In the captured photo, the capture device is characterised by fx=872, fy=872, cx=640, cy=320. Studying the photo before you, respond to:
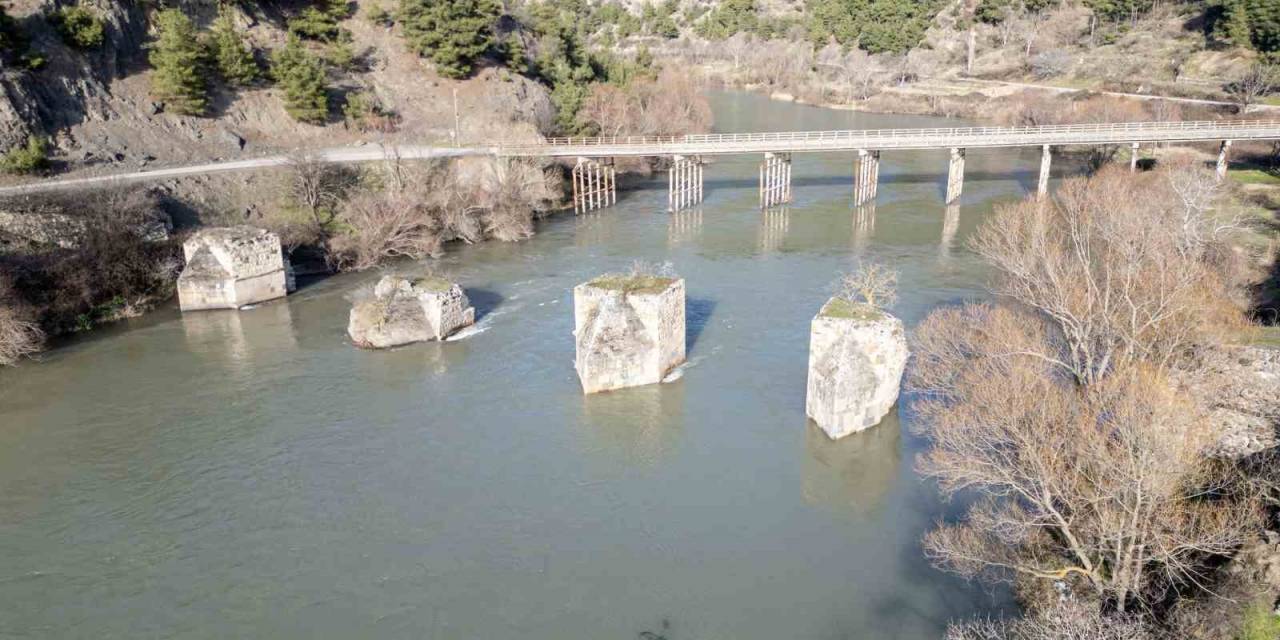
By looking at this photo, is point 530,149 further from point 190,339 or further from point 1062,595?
point 1062,595

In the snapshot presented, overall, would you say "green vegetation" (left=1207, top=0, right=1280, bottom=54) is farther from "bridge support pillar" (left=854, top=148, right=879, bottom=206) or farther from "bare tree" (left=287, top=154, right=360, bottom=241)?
"bare tree" (left=287, top=154, right=360, bottom=241)

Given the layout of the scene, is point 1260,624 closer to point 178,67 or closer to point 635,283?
point 635,283

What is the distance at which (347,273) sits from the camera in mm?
46969

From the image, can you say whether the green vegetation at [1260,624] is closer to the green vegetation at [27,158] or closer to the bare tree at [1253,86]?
the green vegetation at [27,158]

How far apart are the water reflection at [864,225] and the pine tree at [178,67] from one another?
44.3 meters

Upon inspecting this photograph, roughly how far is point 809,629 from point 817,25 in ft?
411

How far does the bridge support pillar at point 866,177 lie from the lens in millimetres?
58406

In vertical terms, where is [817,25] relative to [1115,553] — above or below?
above

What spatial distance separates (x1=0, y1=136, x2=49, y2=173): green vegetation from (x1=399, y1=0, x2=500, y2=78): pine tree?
29752 millimetres

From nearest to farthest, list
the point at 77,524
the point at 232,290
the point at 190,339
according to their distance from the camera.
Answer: the point at 77,524
the point at 190,339
the point at 232,290

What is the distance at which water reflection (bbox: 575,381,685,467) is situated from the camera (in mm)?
27719

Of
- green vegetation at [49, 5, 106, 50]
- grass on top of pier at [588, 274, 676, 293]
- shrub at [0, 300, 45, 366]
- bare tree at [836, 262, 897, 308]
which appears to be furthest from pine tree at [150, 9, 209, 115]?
bare tree at [836, 262, 897, 308]

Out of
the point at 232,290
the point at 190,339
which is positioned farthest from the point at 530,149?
the point at 190,339

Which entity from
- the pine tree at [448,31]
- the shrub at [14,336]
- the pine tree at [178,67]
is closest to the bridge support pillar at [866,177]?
the pine tree at [448,31]
